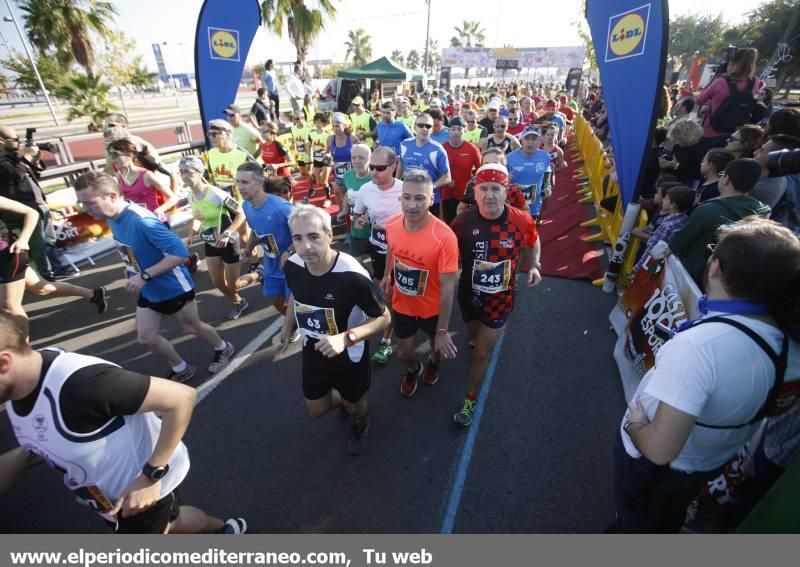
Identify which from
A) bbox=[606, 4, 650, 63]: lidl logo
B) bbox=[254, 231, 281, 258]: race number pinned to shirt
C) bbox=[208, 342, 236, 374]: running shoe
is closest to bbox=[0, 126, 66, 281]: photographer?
bbox=[208, 342, 236, 374]: running shoe

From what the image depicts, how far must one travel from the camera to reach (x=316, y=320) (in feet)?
8.70

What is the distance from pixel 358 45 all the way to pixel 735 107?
215 feet

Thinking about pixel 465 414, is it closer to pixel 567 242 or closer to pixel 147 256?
pixel 147 256

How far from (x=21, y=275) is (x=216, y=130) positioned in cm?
302

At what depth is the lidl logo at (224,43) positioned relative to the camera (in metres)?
7.46

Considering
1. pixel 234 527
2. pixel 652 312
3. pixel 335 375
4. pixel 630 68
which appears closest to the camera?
pixel 234 527

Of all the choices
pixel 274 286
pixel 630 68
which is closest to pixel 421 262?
pixel 274 286

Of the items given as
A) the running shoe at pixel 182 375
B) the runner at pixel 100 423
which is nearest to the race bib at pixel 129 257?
the running shoe at pixel 182 375

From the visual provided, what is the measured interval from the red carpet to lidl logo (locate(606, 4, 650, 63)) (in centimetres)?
287

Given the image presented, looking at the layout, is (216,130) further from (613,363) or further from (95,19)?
(95,19)

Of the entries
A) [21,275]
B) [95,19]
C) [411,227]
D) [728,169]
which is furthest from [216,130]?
[95,19]

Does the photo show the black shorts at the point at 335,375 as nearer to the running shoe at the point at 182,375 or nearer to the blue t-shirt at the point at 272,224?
the blue t-shirt at the point at 272,224

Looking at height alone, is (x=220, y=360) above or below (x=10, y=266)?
below

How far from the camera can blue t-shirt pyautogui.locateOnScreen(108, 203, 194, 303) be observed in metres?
3.18
